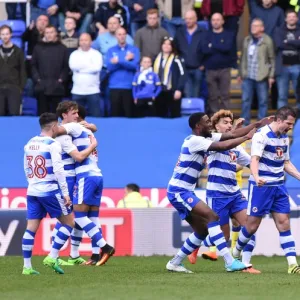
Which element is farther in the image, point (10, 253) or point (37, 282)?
point (10, 253)

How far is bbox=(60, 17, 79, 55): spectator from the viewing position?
22.9 metres

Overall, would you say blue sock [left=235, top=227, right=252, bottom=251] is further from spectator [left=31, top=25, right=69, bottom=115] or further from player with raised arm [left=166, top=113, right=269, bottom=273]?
spectator [left=31, top=25, right=69, bottom=115]

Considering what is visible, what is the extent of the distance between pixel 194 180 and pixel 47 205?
1817mm

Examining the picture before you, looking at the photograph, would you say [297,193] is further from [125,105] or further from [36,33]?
[36,33]

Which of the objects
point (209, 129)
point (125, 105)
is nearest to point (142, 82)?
point (125, 105)

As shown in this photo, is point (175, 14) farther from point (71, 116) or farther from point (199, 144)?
point (199, 144)

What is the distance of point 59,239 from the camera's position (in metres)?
15.4

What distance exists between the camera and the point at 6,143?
22562 millimetres

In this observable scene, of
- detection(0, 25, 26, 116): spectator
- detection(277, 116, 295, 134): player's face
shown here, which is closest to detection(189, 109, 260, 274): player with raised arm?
detection(277, 116, 295, 134): player's face

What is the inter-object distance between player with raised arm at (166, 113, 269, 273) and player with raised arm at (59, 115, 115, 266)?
65.5 inches

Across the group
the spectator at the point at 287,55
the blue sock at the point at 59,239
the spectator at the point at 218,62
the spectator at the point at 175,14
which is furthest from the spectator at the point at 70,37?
the blue sock at the point at 59,239

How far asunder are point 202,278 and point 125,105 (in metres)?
9.42

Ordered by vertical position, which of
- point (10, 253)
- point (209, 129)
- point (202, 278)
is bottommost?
point (10, 253)

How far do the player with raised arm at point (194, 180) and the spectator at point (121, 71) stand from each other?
8024mm
